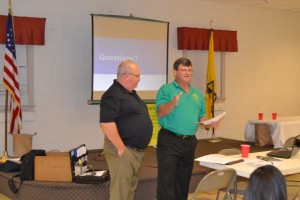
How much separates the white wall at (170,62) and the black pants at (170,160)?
8.79ft

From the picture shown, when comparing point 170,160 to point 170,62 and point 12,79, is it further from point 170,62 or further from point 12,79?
point 170,62

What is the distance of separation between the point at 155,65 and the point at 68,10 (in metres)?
1.52

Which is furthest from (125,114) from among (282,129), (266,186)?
(282,129)

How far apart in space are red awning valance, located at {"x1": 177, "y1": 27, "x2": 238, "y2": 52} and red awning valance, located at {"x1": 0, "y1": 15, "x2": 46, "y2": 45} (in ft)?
7.59

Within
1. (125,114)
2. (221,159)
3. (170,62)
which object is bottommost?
(221,159)

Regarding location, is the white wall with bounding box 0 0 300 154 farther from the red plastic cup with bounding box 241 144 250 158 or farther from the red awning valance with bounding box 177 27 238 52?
the red plastic cup with bounding box 241 144 250 158

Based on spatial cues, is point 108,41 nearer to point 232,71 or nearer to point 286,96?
point 232,71

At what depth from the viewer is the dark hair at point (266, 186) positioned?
57.2 inches

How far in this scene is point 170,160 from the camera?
11.0 ft

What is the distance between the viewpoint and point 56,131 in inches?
226

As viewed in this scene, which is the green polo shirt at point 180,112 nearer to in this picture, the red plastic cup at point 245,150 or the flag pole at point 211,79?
the red plastic cup at point 245,150

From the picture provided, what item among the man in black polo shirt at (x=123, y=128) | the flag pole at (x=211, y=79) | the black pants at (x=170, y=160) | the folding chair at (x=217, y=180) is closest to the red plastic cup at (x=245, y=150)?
the folding chair at (x=217, y=180)

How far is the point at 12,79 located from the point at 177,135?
8.60ft

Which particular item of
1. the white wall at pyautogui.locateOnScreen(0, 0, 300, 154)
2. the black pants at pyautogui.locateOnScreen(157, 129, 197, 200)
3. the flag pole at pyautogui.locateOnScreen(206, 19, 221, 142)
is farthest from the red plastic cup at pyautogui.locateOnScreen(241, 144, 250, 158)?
the flag pole at pyautogui.locateOnScreen(206, 19, 221, 142)
